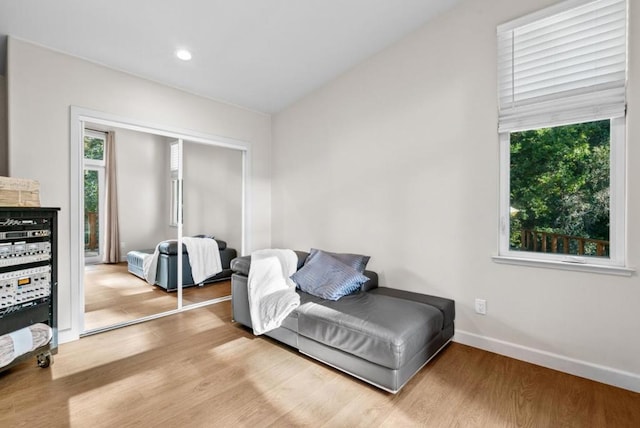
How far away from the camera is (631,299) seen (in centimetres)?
204

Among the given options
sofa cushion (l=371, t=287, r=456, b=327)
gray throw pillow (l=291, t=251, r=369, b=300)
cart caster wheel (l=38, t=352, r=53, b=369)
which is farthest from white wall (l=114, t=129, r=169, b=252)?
sofa cushion (l=371, t=287, r=456, b=327)

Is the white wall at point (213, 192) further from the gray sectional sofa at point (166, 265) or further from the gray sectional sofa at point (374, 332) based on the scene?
the gray sectional sofa at point (374, 332)

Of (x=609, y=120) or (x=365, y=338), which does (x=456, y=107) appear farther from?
(x=365, y=338)

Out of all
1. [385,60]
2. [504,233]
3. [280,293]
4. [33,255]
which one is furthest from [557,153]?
[33,255]

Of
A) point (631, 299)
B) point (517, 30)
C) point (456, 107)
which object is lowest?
point (631, 299)

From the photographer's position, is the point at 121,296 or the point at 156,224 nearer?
the point at 121,296

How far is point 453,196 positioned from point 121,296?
11.4ft

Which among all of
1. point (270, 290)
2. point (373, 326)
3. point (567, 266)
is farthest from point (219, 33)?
point (567, 266)

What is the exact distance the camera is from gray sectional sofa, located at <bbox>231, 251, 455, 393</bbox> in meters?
1.96

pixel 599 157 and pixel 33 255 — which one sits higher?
pixel 599 157

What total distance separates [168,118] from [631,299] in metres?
4.31

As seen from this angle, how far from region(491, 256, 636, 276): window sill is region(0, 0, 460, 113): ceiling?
2.28m

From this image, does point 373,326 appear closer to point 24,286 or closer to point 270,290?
point 270,290

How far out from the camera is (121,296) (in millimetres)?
3227
